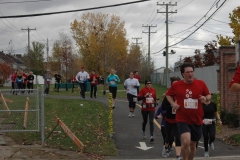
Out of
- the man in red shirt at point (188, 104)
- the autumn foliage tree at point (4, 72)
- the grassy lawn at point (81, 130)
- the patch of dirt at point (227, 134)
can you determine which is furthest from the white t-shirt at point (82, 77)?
the autumn foliage tree at point (4, 72)

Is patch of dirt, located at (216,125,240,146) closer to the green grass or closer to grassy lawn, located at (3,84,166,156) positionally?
the green grass

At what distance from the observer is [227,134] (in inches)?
567

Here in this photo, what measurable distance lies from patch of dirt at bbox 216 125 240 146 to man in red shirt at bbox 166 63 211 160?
538cm

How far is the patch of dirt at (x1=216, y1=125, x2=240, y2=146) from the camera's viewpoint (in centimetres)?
1321

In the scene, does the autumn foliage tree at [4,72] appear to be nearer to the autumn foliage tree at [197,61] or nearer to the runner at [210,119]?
the autumn foliage tree at [197,61]

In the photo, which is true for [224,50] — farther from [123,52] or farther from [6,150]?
[123,52]

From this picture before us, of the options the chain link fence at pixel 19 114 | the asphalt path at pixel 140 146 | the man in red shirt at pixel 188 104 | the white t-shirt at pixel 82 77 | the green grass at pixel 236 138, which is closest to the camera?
the man in red shirt at pixel 188 104

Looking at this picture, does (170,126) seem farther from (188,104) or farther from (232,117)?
(232,117)

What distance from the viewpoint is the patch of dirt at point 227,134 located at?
13.2 m

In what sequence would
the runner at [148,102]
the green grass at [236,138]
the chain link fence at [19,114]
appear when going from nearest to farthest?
1. the chain link fence at [19,114]
2. the runner at [148,102]
3. the green grass at [236,138]

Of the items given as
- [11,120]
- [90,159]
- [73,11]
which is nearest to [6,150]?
[90,159]

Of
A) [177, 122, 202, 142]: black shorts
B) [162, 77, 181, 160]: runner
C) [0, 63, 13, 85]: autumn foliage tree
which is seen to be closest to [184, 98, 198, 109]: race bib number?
[177, 122, 202, 142]: black shorts

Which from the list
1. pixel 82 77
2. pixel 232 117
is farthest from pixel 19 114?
pixel 82 77

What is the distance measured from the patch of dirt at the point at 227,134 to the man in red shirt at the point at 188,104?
5382 millimetres
